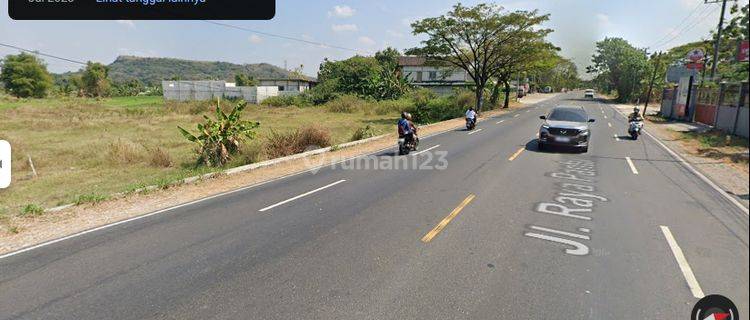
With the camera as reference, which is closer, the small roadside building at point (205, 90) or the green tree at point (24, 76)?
the small roadside building at point (205, 90)

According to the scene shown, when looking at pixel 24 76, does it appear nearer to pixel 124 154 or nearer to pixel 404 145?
pixel 124 154

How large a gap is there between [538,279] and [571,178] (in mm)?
6661

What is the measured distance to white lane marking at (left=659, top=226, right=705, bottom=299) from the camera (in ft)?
15.8

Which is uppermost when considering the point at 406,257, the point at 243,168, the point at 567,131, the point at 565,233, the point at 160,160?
the point at 567,131

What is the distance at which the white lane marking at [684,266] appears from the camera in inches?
189

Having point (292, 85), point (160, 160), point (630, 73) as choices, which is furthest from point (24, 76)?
point (630, 73)

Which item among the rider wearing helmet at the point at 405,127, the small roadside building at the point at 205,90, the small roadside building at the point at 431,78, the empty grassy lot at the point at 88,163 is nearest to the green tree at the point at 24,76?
the small roadside building at the point at 205,90

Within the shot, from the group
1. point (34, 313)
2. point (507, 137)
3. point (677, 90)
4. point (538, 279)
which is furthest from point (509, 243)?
point (677, 90)

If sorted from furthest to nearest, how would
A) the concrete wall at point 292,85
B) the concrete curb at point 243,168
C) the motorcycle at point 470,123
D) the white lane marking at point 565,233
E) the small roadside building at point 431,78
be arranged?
the concrete wall at point 292,85 < the small roadside building at point 431,78 < the motorcycle at point 470,123 < the concrete curb at point 243,168 < the white lane marking at point 565,233

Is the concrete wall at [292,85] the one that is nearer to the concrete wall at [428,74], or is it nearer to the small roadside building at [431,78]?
the small roadside building at [431,78]

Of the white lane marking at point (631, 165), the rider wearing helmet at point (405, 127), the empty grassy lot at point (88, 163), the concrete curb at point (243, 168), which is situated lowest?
the empty grassy lot at point (88, 163)

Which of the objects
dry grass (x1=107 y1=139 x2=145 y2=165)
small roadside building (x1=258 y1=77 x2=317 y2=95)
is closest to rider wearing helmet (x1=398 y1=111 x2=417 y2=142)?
dry grass (x1=107 y1=139 x2=145 y2=165)

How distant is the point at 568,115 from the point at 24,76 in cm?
10587

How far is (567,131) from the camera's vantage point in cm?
1481
